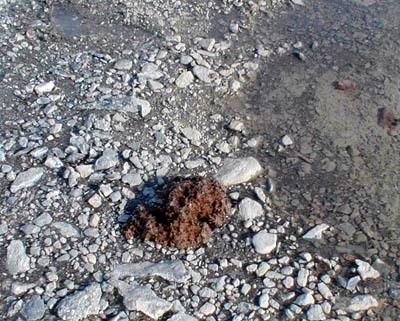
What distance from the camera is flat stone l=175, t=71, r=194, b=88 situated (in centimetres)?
429

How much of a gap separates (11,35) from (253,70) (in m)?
2.28

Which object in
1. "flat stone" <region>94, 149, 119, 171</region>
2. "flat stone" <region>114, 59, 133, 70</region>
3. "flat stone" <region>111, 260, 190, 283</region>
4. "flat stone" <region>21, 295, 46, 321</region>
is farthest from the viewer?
"flat stone" <region>114, 59, 133, 70</region>

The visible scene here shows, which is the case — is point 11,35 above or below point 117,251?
above

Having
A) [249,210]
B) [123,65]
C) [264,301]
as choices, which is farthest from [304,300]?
[123,65]

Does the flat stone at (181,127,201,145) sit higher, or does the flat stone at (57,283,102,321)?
the flat stone at (181,127,201,145)

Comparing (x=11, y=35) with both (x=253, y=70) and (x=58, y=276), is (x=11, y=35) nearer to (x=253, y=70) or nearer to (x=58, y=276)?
(x=253, y=70)

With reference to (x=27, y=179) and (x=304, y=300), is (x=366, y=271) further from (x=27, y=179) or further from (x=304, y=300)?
(x=27, y=179)

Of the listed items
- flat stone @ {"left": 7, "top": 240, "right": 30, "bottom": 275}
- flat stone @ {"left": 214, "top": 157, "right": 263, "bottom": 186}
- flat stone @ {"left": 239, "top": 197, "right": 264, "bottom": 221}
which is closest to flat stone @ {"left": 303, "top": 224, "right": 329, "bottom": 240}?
flat stone @ {"left": 239, "top": 197, "right": 264, "bottom": 221}

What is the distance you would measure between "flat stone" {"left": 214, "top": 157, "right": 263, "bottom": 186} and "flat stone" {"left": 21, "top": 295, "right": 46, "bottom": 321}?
4.82 feet

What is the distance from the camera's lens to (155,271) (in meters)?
3.14

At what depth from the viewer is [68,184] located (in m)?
3.55

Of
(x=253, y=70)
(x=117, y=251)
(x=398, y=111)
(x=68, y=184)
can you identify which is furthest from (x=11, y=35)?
(x=398, y=111)

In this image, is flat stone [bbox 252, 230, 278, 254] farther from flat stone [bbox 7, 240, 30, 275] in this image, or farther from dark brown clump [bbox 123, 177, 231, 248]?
flat stone [bbox 7, 240, 30, 275]

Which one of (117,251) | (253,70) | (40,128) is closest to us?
(117,251)
